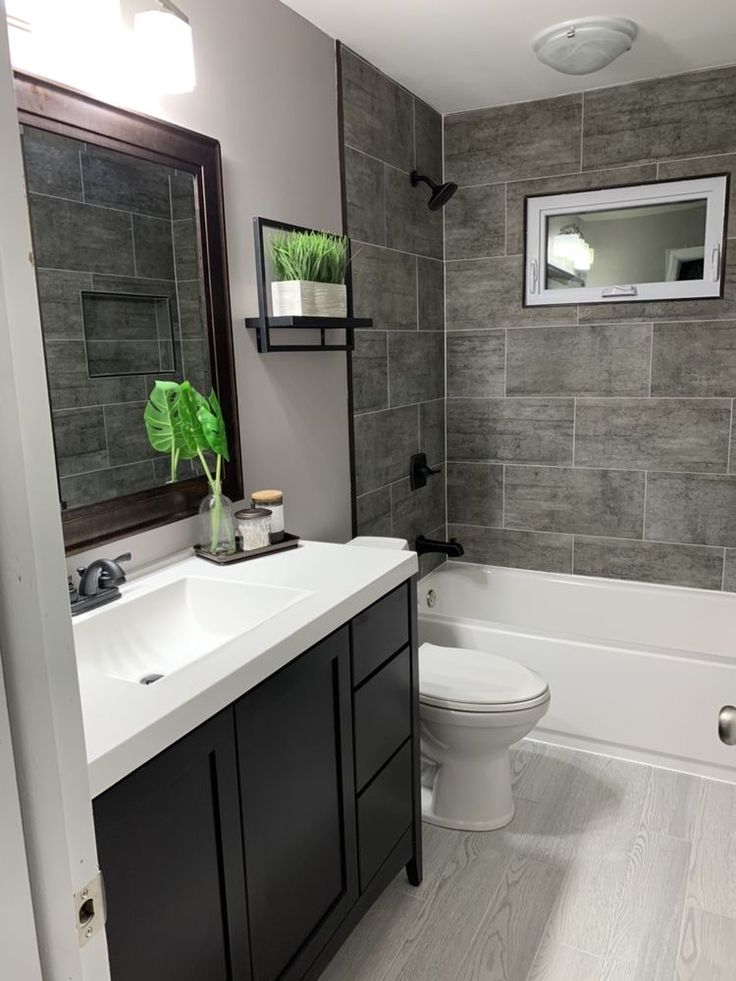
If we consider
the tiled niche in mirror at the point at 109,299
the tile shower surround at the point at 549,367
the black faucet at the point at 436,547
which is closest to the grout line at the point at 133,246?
the tiled niche in mirror at the point at 109,299

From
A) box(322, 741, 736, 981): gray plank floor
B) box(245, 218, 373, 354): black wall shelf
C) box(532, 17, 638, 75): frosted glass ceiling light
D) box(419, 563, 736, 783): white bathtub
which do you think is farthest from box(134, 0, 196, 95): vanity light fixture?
box(322, 741, 736, 981): gray plank floor

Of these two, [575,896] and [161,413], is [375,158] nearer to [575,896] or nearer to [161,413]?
[161,413]

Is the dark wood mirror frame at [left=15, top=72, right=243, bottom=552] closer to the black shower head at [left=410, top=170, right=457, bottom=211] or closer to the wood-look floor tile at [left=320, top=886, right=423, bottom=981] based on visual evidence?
the wood-look floor tile at [left=320, top=886, right=423, bottom=981]

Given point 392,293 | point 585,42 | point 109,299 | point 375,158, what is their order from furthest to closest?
point 392,293, point 375,158, point 585,42, point 109,299

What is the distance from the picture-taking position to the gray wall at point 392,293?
274cm

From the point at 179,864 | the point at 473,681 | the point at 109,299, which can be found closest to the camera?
the point at 179,864

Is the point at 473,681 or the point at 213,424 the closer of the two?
the point at 213,424

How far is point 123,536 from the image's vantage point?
1822 mm

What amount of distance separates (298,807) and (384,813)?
451 mm

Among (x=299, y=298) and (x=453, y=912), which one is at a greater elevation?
(x=299, y=298)

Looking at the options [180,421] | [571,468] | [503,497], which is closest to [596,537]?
[571,468]

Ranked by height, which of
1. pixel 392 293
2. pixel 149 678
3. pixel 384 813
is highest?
pixel 392 293

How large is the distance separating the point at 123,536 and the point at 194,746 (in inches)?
29.0

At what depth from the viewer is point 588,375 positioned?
130 inches
